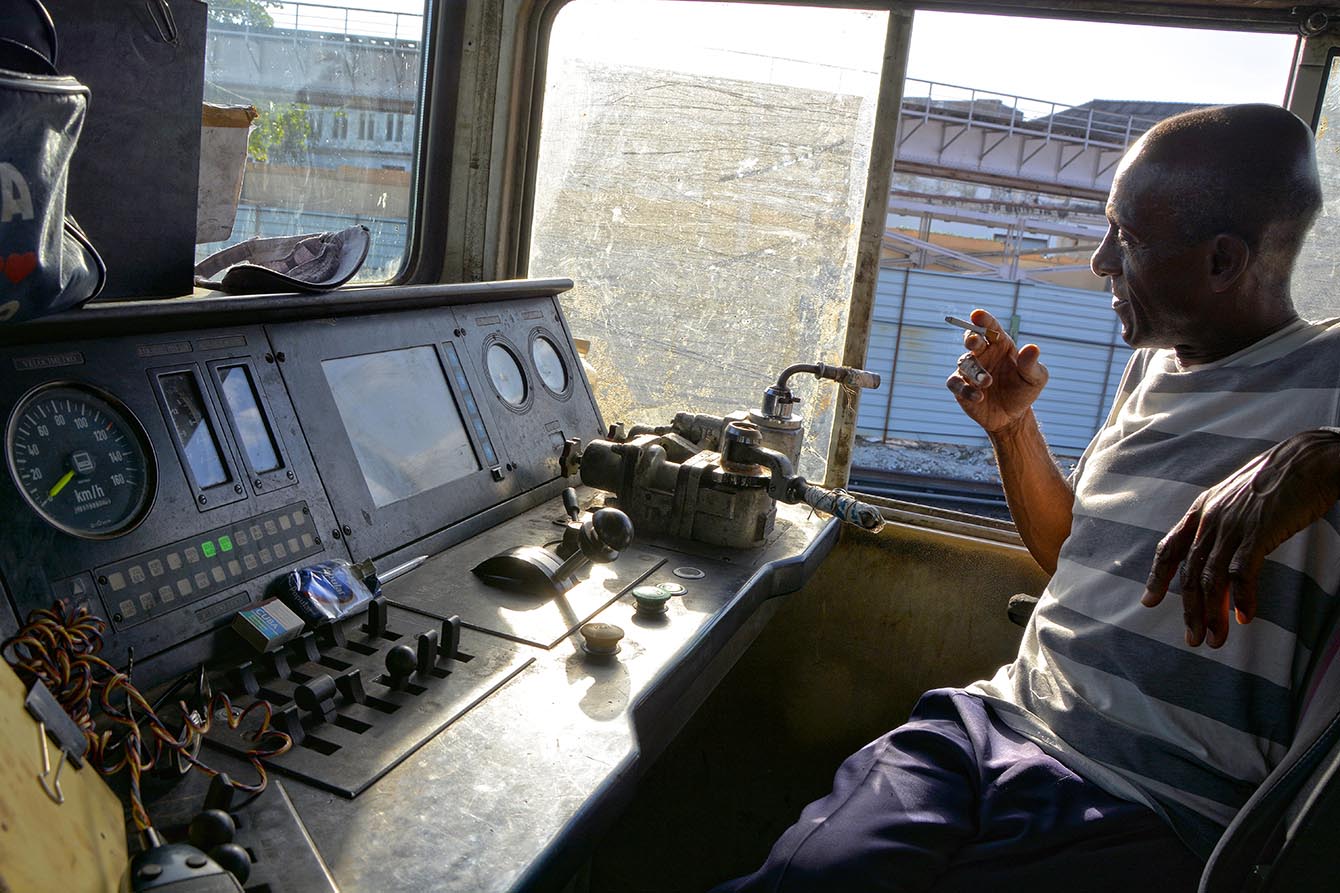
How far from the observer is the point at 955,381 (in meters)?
1.79

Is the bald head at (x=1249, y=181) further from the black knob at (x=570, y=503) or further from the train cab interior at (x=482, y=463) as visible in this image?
the black knob at (x=570, y=503)

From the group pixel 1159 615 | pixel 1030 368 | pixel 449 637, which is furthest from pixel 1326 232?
pixel 449 637

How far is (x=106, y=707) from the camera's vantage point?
0.97 metres

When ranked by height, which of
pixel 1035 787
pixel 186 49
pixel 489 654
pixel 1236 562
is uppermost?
pixel 186 49

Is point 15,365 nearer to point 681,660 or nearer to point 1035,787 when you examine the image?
point 681,660

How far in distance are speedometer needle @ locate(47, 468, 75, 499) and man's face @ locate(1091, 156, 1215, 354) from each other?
1527mm

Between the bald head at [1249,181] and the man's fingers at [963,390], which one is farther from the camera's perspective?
the man's fingers at [963,390]

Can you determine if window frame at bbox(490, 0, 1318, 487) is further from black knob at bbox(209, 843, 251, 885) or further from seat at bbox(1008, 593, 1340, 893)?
black knob at bbox(209, 843, 251, 885)

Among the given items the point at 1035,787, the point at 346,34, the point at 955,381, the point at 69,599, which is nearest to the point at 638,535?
the point at 955,381

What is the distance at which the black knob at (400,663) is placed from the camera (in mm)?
1172

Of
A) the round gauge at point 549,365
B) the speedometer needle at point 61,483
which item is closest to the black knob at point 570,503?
the round gauge at point 549,365

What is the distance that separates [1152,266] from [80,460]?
5.10ft

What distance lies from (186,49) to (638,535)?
3.69ft

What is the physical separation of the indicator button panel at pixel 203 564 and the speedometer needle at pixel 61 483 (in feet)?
0.36
